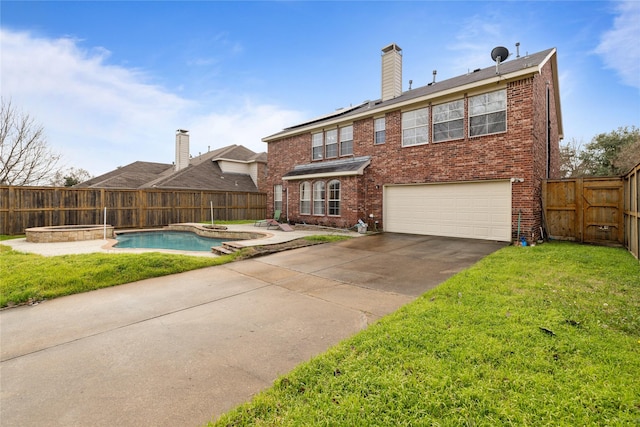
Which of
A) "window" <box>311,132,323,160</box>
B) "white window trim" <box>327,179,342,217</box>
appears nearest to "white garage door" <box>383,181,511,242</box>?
"white window trim" <box>327,179,342,217</box>

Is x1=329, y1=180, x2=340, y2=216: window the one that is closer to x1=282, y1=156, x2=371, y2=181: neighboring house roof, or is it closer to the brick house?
the brick house

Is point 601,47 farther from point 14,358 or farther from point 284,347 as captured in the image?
point 14,358

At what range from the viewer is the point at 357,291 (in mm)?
5117

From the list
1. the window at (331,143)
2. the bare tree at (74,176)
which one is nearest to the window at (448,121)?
the window at (331,143)

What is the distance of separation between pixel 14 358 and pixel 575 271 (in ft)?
28.0

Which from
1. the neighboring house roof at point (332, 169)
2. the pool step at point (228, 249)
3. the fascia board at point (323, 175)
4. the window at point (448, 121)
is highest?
the window at point (448, 121)

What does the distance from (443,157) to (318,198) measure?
21.0 feet

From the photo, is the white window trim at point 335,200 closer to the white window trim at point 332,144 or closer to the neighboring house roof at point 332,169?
the neighboring house roof at point 332,169

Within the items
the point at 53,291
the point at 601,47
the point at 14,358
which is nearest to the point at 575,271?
the point at 14,358

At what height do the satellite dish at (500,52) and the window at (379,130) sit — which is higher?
the satellite dish at (500,52)

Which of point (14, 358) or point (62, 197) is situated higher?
point (62, 197)

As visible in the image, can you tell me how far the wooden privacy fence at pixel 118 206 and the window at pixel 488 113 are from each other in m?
15.6

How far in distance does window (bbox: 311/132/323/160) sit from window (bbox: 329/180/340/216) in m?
2.45

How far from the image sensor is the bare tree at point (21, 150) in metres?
17.2
